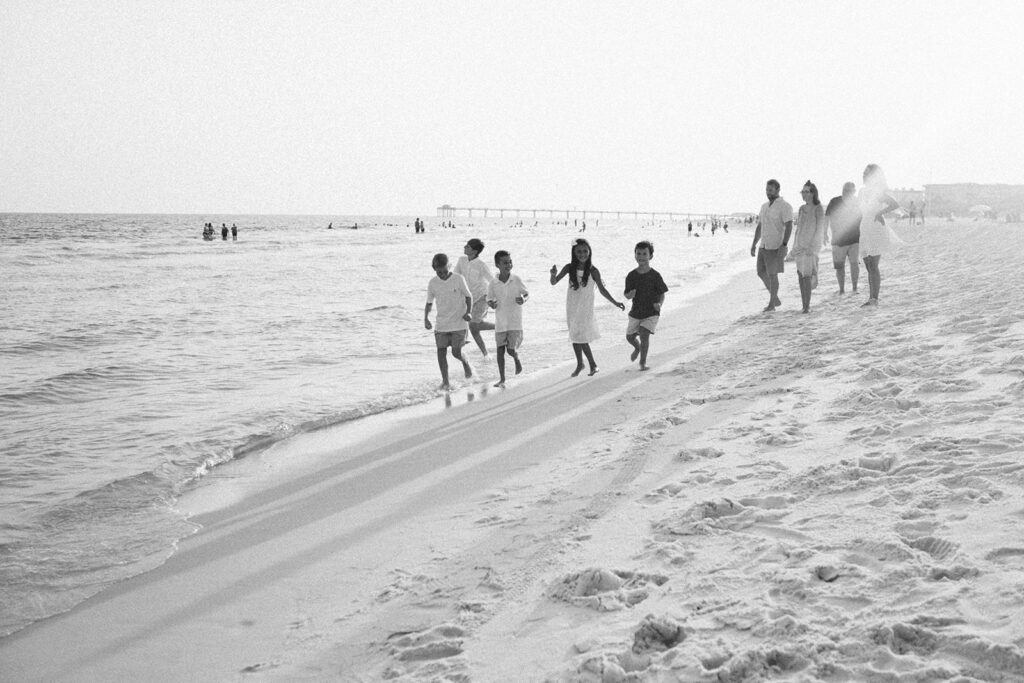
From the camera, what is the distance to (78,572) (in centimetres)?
400

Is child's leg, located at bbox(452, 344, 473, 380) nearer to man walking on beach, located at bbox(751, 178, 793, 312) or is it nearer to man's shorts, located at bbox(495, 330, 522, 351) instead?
man's shorts, located at bbox(495, 330, 522, 351)

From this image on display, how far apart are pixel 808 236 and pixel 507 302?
4888 mm

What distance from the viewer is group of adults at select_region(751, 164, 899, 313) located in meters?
10.5

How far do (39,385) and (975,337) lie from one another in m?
10.2

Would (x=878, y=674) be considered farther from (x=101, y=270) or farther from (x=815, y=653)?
(x=101, y=270)

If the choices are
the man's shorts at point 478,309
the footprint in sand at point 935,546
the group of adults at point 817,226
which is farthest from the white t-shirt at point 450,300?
the footprint in sand at point 935,546

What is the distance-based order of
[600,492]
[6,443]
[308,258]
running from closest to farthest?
[600,492], [6,443], [308,258]

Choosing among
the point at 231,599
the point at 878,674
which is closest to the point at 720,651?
the point at 878,674

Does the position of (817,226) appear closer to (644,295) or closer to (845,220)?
(845,220)

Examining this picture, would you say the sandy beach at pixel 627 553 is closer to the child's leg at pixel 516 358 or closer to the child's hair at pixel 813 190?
the child's leg at pixel 516 358

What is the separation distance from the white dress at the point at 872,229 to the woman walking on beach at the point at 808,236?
563 millimetres

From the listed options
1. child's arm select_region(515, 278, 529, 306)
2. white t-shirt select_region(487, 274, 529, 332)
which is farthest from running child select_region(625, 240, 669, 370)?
white t-shirt select_region(487, 274, 529, 332)

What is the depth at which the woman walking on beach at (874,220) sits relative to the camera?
10484 millimetres

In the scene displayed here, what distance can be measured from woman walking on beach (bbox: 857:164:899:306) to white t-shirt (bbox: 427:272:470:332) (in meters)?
5.79
